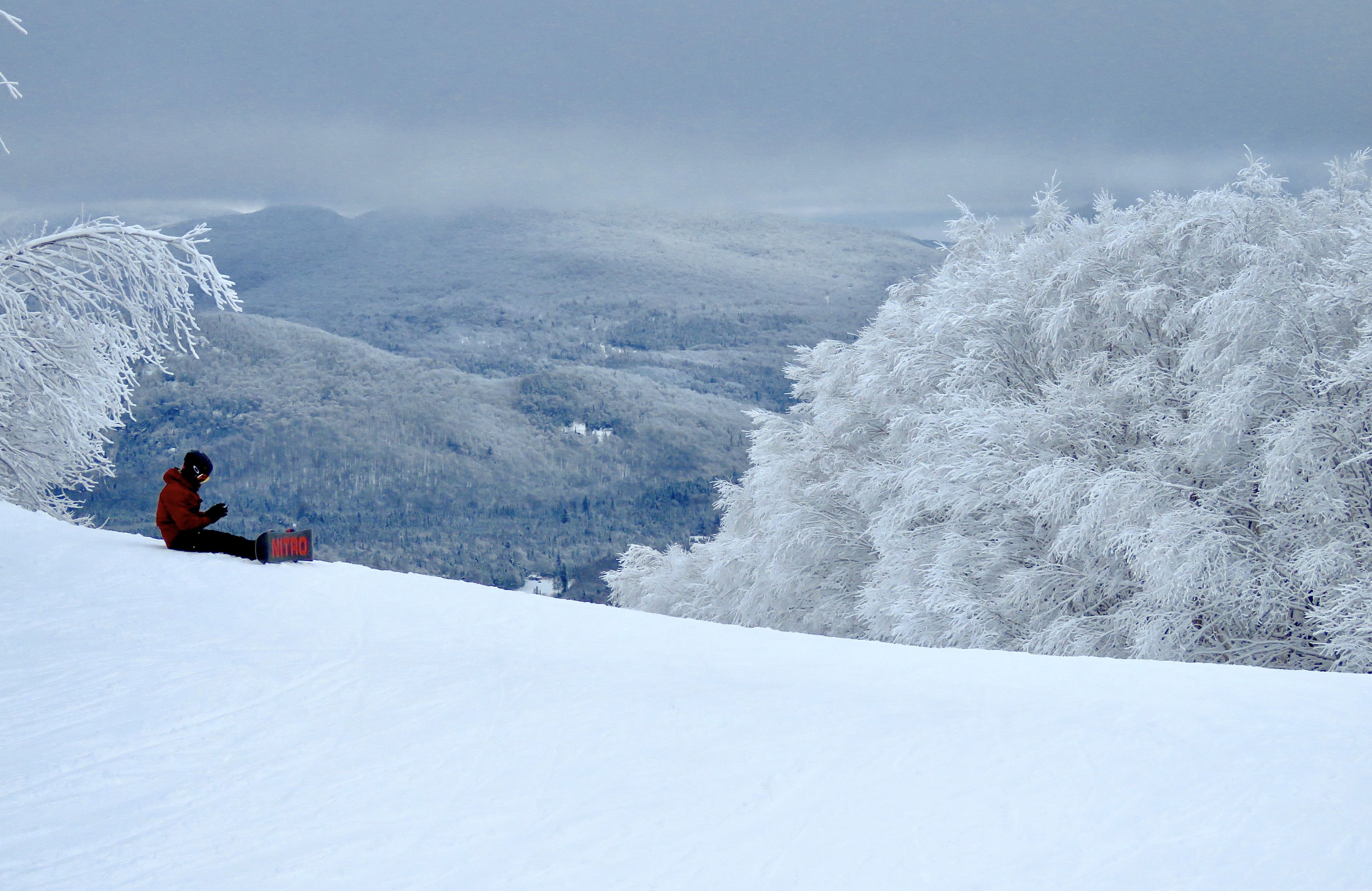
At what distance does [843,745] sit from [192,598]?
16.9ft

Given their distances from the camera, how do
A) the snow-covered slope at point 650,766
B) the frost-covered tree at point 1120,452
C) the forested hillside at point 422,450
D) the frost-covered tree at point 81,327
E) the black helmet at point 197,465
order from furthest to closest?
the forested hillside at point 422,450
the frost-covered tree at point 1120,452
the frost-covered tree at point 81,327
the black helmet at point 197,465
the snow-covered slope at point 650,766

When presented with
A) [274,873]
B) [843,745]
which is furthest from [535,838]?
[843,745]

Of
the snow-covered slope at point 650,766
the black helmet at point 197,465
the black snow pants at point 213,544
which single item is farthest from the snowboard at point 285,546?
the snow-covered slope at point 650,766

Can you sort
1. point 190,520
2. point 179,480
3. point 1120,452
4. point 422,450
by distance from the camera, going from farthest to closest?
point 422,450
point 1120,452
point 190,520
point 179,480

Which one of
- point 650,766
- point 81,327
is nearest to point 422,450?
point 81,327

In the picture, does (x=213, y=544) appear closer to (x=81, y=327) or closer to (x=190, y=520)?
(x=190, y=520)

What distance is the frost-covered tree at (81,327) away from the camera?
41.5ft

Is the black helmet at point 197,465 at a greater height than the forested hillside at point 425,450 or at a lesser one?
greater

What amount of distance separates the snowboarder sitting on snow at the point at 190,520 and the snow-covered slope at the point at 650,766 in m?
2.42

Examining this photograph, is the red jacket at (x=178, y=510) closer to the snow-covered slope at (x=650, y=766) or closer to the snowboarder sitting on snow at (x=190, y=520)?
the snowboarder sitting on snow at (x=190, y=520)

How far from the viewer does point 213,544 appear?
29.9 ft

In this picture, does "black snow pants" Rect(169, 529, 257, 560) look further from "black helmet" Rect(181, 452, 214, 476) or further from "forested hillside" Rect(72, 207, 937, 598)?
"forested hillside" Rect(72, 207, 937, 598)

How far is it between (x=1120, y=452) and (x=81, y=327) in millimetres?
15711

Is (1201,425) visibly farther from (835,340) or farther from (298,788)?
(298,788)
